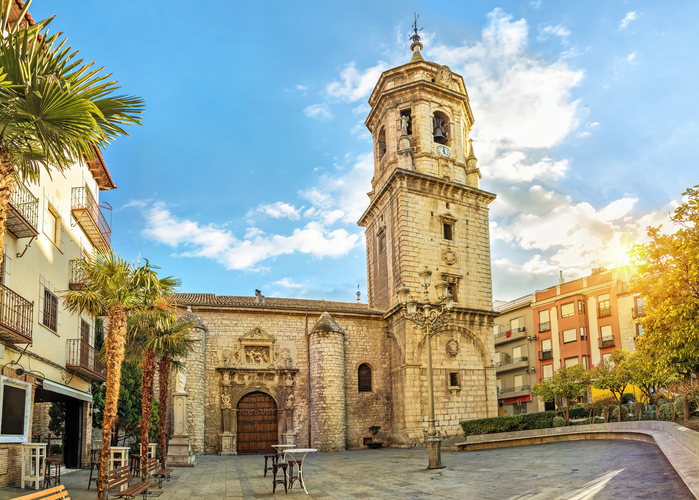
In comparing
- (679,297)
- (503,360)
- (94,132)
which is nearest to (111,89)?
(94,132)

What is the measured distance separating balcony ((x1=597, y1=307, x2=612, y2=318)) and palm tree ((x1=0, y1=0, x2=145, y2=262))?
3776cm

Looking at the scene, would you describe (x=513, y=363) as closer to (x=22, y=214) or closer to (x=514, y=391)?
(x=514, y=391)

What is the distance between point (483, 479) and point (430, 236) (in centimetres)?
1786

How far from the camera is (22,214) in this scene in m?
11.9

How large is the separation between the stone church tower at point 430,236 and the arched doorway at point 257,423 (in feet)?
20.0

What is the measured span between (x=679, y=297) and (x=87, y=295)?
37.4 ft

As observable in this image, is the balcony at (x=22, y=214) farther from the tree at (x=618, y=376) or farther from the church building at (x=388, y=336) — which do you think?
the tree at (x=618, y=376)

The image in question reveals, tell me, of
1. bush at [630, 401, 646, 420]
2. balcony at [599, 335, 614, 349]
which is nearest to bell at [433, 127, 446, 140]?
bush at [630, 401, 646, 420]

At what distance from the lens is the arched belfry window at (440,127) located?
3061cm

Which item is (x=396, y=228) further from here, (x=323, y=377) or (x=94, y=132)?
(x=94, y=132)

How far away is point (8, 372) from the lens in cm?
1141

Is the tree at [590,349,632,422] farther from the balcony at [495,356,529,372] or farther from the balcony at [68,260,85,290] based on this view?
the balcony at [495,356,529,372]

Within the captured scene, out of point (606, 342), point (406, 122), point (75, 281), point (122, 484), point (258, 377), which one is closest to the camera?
point (122, 484)

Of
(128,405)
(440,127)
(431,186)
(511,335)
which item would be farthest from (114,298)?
(511,335)
